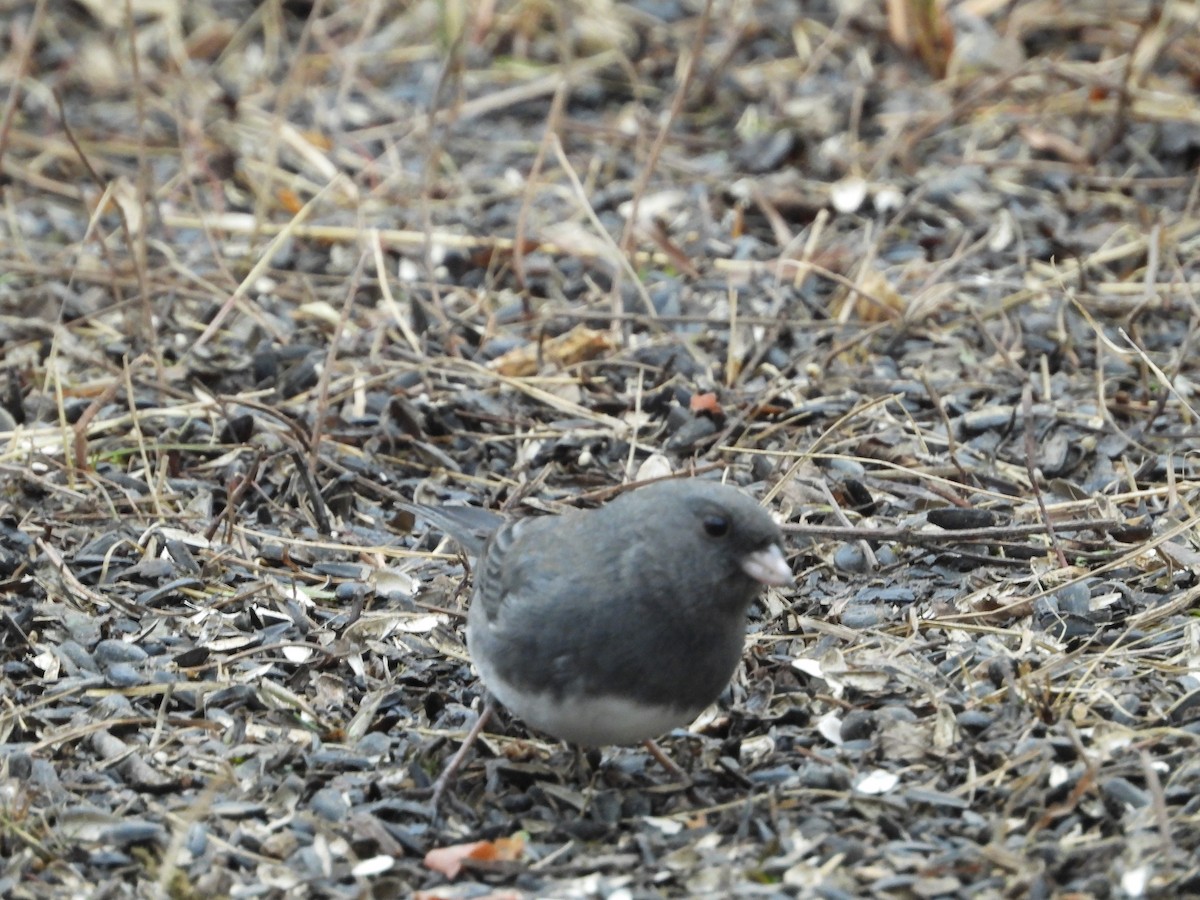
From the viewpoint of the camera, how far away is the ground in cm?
273

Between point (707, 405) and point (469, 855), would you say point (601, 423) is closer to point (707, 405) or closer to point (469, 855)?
point (707, 405)

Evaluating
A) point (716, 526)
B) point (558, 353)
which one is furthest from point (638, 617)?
point (558, 353)

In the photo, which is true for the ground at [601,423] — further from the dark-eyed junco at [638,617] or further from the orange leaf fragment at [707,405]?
the dark-eyed junco at [638,617]

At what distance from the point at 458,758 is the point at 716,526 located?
2.01 ft

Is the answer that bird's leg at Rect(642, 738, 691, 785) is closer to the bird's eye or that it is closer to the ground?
the ground

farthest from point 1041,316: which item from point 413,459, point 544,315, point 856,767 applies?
point 856,767

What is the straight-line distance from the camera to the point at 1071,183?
17.5 feet

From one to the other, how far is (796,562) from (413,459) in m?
1.04

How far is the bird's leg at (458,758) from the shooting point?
2.81 m

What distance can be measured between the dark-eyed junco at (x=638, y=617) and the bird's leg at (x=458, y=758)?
0.51ft

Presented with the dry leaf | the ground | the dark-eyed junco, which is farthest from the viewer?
the dry leaf

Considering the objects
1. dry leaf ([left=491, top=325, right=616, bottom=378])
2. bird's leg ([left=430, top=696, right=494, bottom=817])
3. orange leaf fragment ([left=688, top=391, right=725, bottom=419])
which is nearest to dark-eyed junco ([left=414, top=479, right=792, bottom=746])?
bird's leg ([left=430, top=696, right=494, bottom=817])

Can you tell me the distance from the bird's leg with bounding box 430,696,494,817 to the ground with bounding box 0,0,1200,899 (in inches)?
1.7

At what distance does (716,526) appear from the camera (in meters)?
2.68
